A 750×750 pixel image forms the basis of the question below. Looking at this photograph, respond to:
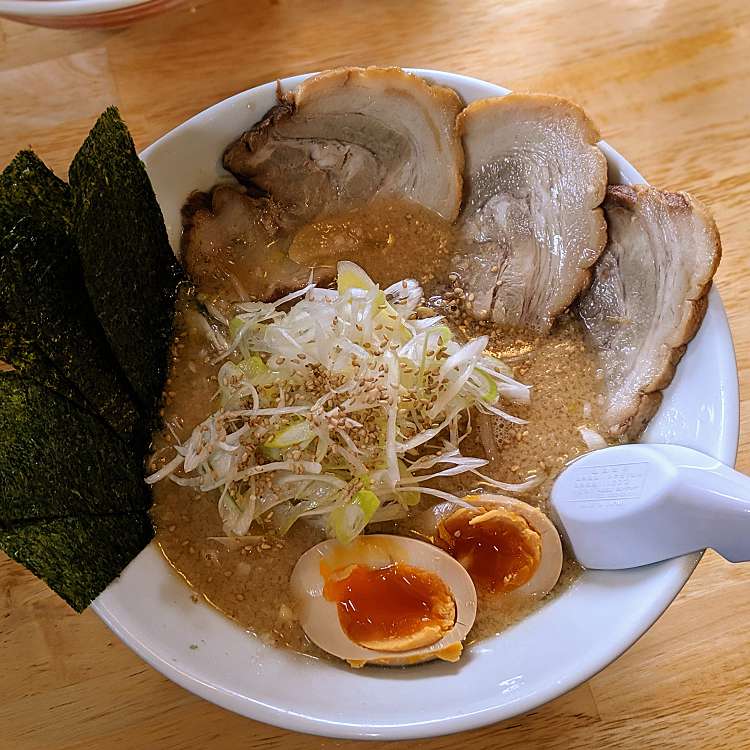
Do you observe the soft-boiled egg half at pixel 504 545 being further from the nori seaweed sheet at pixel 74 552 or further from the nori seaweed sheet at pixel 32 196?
the nori seaweed sheet at pixel 32 196

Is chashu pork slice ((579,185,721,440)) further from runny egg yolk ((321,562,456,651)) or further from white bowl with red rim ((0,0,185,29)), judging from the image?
white bowl with red rim ((0,0,185,29))

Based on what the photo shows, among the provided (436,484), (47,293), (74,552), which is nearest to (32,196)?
(47,293)

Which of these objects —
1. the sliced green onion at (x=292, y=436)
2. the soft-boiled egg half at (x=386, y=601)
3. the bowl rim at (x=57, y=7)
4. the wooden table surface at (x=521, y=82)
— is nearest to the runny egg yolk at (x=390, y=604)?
the soft-boiled egg half at (x=386, y=601)

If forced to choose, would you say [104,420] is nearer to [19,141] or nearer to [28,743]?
[28,743]

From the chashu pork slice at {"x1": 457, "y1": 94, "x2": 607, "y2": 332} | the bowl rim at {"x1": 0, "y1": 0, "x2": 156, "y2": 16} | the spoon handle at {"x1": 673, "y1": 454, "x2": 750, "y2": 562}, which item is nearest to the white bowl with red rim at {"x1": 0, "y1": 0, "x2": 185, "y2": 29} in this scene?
the bowl rim at {"x1": 0, "y1": 0, "x2": 156, "y2": 16}

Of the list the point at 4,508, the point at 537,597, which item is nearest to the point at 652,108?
the point at 537,597

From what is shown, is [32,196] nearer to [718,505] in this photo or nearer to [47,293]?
[47,293]
